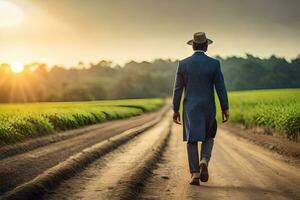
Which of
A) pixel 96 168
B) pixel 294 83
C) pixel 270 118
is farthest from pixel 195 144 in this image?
pixel 294 83

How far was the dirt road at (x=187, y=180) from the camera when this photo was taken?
753 cm

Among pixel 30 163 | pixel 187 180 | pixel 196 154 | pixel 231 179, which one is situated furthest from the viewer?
pixel 30 163

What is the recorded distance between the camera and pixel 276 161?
11930 millimetres

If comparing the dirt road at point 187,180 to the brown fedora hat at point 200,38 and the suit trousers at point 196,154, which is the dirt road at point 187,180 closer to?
the suit trousers at point 196,154

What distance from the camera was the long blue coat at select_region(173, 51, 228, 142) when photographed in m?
8.88

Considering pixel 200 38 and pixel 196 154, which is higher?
pixel 200 38

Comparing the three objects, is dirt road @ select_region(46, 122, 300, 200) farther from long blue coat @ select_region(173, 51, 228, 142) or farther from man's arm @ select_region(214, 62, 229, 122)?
man's arm @ select_region(214, 62, 229, 122)

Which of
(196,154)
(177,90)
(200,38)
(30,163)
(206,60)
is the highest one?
(200,38)

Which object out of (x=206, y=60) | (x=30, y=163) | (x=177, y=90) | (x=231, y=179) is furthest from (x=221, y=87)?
(x=30, y=163)

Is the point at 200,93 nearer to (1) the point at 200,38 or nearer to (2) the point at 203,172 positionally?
(1) the point at 200,38

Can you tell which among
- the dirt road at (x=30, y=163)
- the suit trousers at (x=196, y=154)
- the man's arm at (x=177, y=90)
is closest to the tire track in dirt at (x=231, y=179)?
the suit trousers at (x=196, y=154)

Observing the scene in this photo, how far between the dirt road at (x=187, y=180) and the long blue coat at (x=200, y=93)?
940 mm

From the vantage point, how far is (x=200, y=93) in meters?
8.95

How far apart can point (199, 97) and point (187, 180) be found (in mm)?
1506
